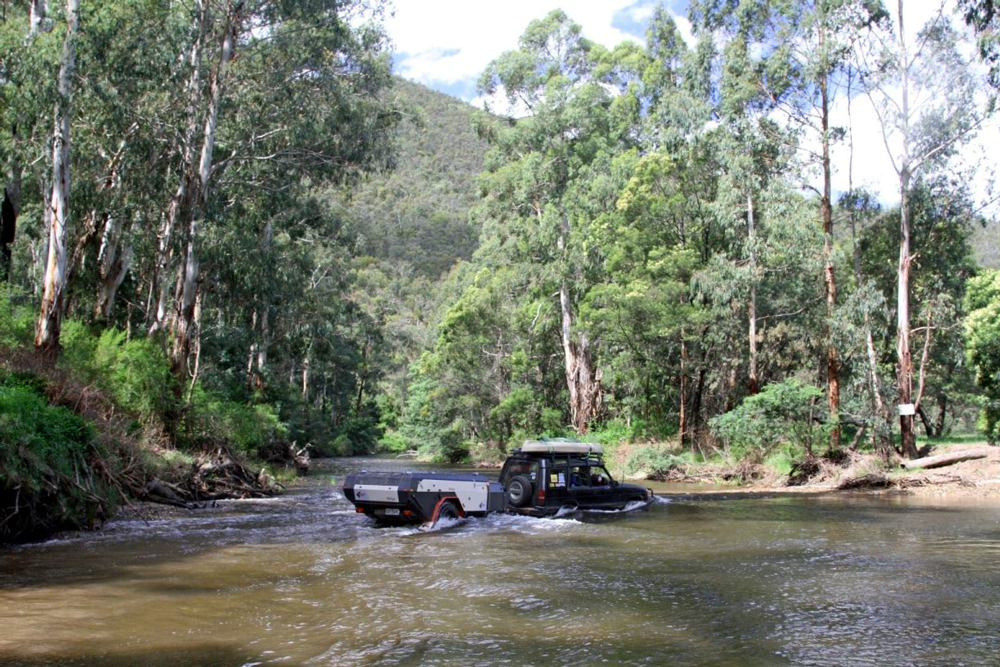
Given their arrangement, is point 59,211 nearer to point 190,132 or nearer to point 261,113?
point 190,132

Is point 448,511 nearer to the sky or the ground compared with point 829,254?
nearer to the ground

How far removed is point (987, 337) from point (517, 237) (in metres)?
21.8

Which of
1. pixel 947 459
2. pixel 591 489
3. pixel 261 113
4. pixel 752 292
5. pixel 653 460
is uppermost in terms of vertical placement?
pixel 261 113

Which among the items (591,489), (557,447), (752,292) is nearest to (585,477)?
(591,489)

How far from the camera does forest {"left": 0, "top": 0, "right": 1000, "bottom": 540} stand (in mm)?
20188

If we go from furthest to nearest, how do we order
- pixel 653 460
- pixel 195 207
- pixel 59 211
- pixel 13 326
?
1. pixel 653 460
2. pixel 195 207
3. pixel 13 326
4. pixel 59 211

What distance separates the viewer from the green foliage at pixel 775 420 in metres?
27.1

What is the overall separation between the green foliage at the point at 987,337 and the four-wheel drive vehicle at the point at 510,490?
20337 mm

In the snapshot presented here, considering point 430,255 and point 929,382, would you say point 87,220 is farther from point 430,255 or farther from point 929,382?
point 430,255

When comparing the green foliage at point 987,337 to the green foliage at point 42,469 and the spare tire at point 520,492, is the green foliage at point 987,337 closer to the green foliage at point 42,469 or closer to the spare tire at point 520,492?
the spare tire at point 520,492

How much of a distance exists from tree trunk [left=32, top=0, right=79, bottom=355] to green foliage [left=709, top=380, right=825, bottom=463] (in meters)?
21.2

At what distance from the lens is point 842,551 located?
12.8 m

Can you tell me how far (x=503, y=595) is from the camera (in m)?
9.46

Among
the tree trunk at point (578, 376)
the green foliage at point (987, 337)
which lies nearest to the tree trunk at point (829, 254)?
the green foliage at point (987, 337)
